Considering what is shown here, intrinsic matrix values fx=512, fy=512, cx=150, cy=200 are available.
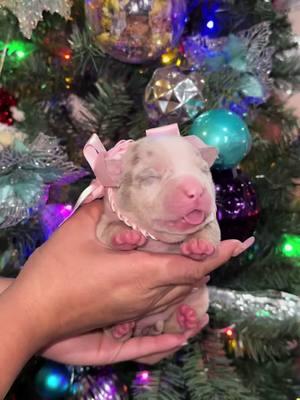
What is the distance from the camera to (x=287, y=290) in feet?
2.94

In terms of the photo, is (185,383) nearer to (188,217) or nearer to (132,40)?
(188,217)

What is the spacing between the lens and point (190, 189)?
1.68 feet

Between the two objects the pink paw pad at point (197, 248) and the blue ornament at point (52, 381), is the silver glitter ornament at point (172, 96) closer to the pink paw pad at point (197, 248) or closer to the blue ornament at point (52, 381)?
the pink paw pad at point (197, 248)

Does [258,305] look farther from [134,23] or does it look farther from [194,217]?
[134,23]

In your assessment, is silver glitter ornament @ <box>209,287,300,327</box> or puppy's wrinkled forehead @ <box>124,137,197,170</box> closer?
puppy's wrinkled forehead @ <box>124,137,197,170</box>

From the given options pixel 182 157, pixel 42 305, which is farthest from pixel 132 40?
pixel 42 305

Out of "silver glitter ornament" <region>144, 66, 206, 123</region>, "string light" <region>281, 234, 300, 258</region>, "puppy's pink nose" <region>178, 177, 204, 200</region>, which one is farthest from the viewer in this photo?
"string light" <region>281, 234, 300, 258</region>

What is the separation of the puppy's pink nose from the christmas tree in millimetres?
233

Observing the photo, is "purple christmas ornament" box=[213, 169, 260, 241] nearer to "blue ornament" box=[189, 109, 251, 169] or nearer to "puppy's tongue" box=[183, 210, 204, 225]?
"blue ornament" box=[189, 109, 251, 169]

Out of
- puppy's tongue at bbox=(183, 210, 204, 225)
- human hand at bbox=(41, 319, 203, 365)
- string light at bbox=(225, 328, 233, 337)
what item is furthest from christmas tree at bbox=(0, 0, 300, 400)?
puppy's tongue at bbox=(183, 210, 204, 225)

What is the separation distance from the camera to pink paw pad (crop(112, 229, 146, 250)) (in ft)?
1.81

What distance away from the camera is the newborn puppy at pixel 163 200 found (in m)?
0.52

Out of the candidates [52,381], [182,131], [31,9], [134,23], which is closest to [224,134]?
[182,131]

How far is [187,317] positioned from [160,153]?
24 cm
